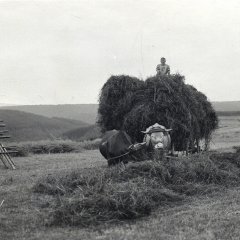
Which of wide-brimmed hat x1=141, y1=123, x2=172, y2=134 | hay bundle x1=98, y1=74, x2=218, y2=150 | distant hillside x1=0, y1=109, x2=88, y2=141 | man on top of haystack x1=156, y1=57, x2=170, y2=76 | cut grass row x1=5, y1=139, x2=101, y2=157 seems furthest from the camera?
distant hillside x1=0, y1=109, x2=88, y2=141

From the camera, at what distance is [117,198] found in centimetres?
764

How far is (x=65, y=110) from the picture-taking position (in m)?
59.6

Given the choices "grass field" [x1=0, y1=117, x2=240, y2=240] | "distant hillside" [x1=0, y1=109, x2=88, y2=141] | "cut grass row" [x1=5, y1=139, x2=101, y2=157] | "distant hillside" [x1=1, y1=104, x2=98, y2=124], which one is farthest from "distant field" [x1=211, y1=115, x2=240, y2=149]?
"grass field" [x1=0, y1=117, x2=240, y2=240]

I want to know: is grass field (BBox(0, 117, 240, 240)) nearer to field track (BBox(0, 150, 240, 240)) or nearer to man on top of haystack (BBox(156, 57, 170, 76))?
field track (BBox(0, 150, 240, 240))

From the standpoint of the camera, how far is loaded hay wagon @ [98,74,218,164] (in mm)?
13016

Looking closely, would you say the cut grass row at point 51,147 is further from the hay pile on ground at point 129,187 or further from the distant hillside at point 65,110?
the distant hillside at point 65,110

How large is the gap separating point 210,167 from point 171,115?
109 inches

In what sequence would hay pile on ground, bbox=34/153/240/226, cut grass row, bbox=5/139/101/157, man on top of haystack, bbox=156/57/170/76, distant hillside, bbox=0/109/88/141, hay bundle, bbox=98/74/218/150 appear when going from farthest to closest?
distant hillside, bbox=0/109/88/141 → cut grass row, bbox=5/139/101/157 → man on top of haystack, bbox=156/57/170/76 → hay bundle, bbox=98/74/218/150 → hay pile on ground, bbox=34/153/240/226

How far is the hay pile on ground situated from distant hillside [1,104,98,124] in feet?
131

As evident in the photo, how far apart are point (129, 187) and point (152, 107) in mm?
4920

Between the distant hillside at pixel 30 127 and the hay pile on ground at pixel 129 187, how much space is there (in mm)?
20078

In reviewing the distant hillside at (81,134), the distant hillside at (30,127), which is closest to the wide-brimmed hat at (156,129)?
the distant hillside at (30,127)

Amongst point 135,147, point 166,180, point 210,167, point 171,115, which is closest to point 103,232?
point 166,180

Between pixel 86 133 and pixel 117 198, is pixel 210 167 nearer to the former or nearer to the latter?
pixel 117 198
